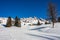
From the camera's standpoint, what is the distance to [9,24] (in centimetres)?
6556

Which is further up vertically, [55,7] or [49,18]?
[55,7]

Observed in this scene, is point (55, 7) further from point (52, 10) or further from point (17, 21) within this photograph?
point (17, 21)

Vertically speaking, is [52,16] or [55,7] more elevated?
[55,7]

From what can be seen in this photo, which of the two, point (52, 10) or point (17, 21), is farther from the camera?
point (17, 21)

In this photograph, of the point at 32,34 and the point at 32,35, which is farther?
the point at 32,34

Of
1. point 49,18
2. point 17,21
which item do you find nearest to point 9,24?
point 17,21

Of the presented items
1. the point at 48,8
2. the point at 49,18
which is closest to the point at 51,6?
the point at 48,8

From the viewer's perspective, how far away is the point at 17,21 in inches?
2712

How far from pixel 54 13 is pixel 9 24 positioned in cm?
3468

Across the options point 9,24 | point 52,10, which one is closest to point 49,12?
point 52,10

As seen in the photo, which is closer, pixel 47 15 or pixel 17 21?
pixel 47 15

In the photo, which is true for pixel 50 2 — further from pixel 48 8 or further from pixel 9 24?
pixel 9 24

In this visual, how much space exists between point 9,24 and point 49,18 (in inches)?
1313

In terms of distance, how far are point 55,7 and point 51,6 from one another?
111 centimetres
